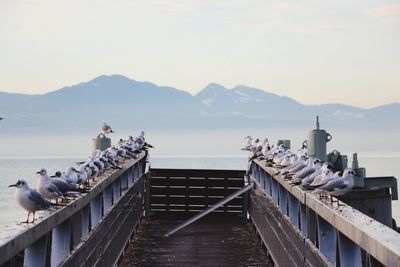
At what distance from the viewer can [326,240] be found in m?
7.62

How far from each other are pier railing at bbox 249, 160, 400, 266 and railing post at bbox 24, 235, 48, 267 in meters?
1.90

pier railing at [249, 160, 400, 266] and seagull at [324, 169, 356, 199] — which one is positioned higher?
seagull at [324, 169, 356, 199]

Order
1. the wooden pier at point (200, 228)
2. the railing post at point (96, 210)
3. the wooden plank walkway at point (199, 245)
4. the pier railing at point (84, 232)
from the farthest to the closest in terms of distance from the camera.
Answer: the wooden plank walkway at point (199, 245) < the railing post at point (96, 210) < the wooden pier at point (200, 228) < the pier railing at point (84, 232)

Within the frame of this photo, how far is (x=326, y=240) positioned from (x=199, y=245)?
26.5 ft

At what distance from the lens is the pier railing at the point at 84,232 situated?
5757 mm

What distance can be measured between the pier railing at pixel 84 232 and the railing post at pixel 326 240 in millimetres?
1915

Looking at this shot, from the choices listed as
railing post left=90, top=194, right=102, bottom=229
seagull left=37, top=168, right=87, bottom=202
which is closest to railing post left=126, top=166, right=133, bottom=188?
railing post left=90, top=194, right=102, bottom=229

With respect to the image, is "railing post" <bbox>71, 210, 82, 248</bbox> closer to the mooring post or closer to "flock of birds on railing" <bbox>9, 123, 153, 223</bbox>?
→ "flock of birds on railing" <bbox>9, 123, 153, 223</bbox>

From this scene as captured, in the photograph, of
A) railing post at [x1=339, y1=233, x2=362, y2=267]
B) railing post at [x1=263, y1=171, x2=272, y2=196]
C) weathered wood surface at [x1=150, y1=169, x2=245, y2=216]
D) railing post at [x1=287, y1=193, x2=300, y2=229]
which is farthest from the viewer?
weathered wood surface at [x1=150, y1=169, x2=245, y2=216]

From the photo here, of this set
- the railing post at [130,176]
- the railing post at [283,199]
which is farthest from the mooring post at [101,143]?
the railing post at [283,199]

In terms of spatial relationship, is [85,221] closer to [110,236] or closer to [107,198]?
[110,236]

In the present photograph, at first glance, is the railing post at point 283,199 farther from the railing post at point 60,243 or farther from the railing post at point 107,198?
the railing post at point 60,243

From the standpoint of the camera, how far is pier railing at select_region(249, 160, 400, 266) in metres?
4.93

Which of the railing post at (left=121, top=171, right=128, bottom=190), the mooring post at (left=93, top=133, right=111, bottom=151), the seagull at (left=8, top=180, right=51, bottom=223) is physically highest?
the mooring post at (left=93, top=133, right=111, bottom=151)
